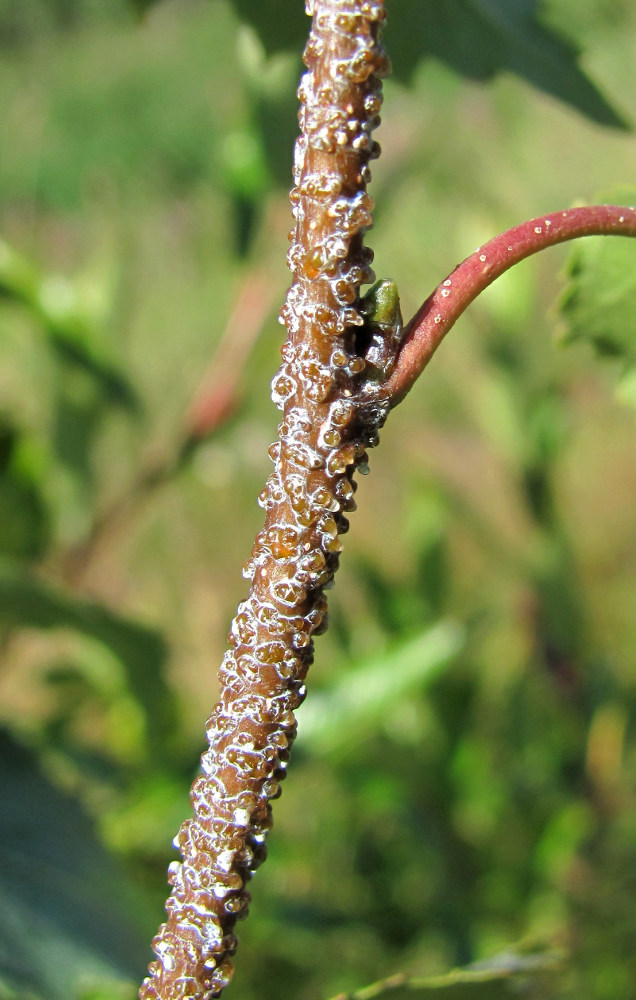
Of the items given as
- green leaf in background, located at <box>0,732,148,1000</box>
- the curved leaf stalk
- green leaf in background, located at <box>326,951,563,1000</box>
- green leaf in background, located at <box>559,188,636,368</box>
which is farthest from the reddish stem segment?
green leaf in background, located at <box>0,732,148,1000</box>

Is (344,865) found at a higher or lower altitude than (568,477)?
lower

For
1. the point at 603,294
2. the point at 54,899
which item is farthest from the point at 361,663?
the point at 603,294

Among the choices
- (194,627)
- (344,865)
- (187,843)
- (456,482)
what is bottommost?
(187,843)

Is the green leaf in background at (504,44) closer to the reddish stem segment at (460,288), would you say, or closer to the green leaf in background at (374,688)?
the reddish stem segment at (460,288)

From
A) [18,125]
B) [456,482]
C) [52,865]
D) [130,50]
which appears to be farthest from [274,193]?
[130,50]

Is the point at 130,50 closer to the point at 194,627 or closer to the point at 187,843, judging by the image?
the point at 194,627

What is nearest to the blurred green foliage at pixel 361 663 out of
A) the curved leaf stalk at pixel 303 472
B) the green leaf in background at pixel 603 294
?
the green leaf in background at pixel 603 294
